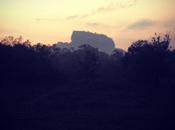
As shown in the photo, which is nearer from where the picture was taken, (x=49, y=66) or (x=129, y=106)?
(x=129, y=106)

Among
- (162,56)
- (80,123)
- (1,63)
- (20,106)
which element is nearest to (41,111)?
(20,106)

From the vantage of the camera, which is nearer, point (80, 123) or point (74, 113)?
point (80, 123)

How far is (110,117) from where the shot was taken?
2969cm

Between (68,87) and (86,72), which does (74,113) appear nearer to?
(68,87)

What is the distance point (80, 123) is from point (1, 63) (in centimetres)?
2016

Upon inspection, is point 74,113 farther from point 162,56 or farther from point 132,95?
point 162,56

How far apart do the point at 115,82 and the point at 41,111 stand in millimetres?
16821

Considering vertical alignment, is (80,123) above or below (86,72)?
below

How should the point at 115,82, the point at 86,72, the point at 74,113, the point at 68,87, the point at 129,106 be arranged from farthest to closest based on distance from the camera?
the point at 86,72 → the point at 115,82 → the point at 68,87 → the point at 129,106 → the point at 74,113

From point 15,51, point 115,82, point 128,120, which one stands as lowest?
point 128,120

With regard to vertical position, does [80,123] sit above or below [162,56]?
below

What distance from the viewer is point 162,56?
48.1 meters

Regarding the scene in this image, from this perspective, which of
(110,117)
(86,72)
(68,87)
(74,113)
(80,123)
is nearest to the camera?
(80,123)

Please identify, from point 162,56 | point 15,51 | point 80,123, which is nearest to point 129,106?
point 80,123
